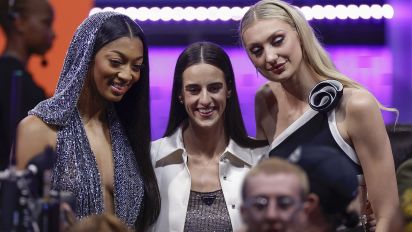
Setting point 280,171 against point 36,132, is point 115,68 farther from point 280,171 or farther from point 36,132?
point 280,171

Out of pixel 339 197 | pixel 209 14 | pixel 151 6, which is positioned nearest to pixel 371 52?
pixel 209 14

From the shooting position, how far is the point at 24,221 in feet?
5.30

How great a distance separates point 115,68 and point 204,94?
0.37m

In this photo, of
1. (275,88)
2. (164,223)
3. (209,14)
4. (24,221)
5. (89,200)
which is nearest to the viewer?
(24,221)

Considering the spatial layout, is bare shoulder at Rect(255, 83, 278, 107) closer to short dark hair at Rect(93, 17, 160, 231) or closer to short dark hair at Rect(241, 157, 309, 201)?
short dark hair at Rect(93, 17, 160, 231)

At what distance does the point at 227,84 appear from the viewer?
9.79 feet

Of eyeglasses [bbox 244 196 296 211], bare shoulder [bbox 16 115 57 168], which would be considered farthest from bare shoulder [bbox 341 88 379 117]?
eyeglasses [bbox 244 196 296 211]

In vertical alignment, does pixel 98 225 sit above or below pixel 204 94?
below

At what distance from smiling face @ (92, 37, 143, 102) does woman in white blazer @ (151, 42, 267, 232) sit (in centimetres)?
30

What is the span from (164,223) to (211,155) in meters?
0.34

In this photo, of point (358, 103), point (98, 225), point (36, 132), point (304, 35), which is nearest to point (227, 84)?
point (304, 35)

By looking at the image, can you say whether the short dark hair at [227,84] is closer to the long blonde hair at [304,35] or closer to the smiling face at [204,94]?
the smiling face at [204,94]

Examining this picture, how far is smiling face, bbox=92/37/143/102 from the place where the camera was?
8.77ft

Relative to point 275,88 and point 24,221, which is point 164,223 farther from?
point 24,221
